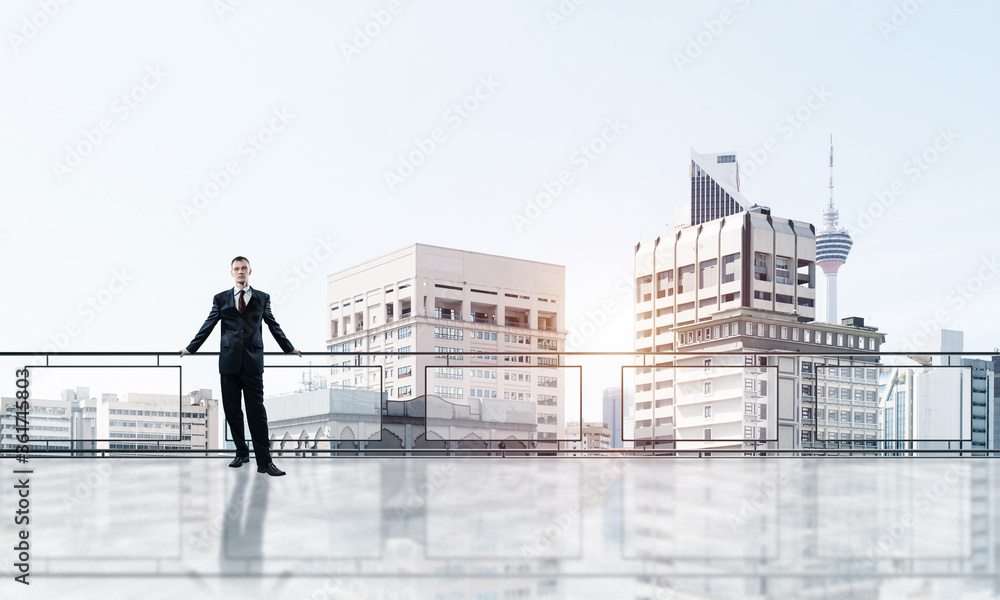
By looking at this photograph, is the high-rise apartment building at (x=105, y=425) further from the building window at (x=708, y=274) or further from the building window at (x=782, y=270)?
the building window at (x=782, y=270)

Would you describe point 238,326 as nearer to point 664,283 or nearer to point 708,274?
point 708,274

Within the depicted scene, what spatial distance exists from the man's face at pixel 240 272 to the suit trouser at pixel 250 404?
84 cm

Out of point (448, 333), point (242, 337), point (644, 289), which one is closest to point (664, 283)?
point (644, 289)

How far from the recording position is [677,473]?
9789mm

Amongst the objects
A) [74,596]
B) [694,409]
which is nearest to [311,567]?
[74,596]

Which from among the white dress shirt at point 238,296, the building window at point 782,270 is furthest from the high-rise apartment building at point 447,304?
the white dress shirt at point 238,296

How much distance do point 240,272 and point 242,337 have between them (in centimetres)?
59

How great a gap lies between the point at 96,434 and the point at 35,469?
1694mm

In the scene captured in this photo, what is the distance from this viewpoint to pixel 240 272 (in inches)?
333

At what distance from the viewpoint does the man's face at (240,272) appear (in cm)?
846

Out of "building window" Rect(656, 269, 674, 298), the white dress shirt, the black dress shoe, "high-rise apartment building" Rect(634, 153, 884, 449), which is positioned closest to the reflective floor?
the black dress shoe

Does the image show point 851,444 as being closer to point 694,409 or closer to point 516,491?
point 516,491

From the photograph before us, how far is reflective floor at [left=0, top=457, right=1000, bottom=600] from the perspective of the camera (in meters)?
5.54

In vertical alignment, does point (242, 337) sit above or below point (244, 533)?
above
